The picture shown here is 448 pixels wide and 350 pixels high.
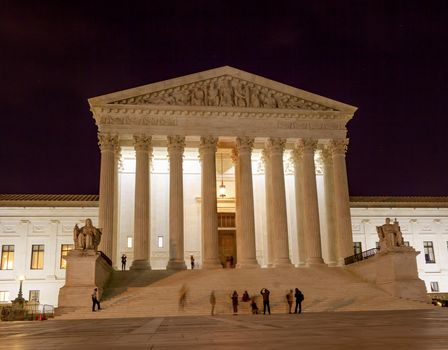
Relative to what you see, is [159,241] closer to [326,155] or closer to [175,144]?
[175,144]

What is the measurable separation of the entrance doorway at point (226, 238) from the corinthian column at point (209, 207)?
7.57 metres

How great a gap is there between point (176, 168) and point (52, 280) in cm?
1850

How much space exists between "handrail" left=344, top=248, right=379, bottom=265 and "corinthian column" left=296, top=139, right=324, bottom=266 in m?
2.05

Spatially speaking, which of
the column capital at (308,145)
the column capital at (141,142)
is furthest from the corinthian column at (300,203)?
the column capital at (141,142)

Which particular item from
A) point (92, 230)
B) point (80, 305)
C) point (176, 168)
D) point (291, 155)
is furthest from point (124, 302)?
point (291, 155)

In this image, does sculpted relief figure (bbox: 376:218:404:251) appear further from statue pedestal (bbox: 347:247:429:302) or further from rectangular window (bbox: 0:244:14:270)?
rectangular window (bbox: 0:244:14:270)

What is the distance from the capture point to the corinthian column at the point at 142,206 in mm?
38472

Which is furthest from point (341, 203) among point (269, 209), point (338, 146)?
→ point (269, 209)

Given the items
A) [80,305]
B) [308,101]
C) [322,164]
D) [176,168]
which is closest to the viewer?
[80,305]

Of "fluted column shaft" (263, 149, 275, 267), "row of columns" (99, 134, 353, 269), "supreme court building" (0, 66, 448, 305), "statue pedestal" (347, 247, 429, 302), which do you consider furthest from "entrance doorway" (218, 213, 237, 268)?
"statue pedestal" (347, 247, 429, 302)

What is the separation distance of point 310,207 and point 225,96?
11.5 meters

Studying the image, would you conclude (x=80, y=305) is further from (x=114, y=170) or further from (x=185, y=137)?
(x=185, y=137)

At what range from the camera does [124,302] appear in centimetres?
2970

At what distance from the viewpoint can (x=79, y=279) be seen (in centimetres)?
2997
